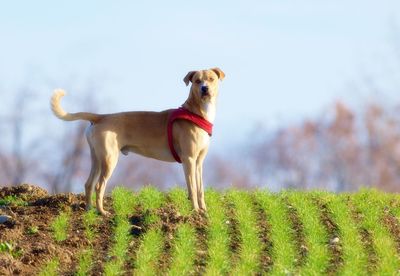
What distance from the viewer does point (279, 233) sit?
12.7 metres

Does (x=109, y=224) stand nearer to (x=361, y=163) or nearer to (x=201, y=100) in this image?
(x=201, y=100)

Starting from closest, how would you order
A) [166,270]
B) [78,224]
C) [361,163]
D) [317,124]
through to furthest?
[166,270], [78,224], [361,163], [317,124]

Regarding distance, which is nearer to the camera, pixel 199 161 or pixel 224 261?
pixel 224 261

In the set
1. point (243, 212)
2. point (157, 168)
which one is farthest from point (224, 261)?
point (157, 168)

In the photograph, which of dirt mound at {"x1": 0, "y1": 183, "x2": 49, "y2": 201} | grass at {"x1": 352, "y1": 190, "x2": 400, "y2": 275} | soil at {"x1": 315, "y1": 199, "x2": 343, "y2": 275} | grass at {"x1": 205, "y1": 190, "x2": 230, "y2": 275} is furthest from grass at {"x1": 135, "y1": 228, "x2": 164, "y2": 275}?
dirt mound at {"x1": 0, "y1": 183, "x2": 49, "y2": 201}

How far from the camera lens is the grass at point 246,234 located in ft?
37.6

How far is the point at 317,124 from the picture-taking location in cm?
5575

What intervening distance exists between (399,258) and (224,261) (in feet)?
7.06

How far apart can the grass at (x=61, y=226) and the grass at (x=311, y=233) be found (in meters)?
3.03

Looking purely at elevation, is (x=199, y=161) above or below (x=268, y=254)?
above

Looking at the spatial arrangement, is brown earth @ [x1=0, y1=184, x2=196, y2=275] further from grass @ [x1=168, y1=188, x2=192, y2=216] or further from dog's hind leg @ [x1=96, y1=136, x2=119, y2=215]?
dog's hind leg @ [x1=96, y1=136, x2=119, y2=215]

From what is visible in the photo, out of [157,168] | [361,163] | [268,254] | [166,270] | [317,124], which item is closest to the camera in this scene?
[166,270]

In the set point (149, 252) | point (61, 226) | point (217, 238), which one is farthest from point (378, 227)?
point (61, 226)

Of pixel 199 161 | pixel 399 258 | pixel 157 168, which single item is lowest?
pixel 157 168
